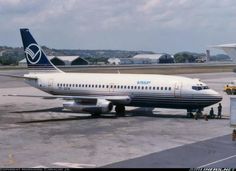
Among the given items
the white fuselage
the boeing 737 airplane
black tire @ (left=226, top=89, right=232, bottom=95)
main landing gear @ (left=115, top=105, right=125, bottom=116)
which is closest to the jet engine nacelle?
the boeing 737 airplane

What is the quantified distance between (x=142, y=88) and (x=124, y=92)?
176 cm

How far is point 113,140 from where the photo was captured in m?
28.8

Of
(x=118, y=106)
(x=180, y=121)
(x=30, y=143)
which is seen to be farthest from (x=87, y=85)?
(x=30, y=143)

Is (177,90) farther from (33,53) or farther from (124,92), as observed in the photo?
(33,53)

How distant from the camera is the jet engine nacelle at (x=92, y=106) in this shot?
39.1 metres

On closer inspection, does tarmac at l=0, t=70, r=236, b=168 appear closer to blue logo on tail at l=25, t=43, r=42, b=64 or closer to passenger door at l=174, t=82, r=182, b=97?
passenger door at l=174, t=82, r=182, b=97

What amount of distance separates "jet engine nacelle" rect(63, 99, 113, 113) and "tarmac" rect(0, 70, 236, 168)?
781 mm

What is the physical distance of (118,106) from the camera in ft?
136

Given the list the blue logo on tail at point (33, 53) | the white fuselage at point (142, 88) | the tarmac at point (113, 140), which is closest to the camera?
the tarmac at point (113, 140)

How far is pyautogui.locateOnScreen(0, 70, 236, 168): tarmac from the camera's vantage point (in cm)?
2258

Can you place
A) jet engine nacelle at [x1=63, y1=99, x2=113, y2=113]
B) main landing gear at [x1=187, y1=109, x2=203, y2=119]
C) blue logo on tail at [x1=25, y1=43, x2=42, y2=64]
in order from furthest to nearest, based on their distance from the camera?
blue logo on tail at [x1=25, y1=43, x2=42, y2=64] → jet engine nacelle at [x1=63, y1=99, x2=113, y2=113] → main landing gear at [x1=187, y1=109, x2=203, y2=119]

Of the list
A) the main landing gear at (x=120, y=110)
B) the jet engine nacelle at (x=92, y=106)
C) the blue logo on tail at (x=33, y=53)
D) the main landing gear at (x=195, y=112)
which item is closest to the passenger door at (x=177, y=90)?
the main landing gear at (x=195, y=112)

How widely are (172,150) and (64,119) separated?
15.5 m

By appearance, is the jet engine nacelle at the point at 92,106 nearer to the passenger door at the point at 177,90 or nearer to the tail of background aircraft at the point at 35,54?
the passenger door at the point at 177,90
